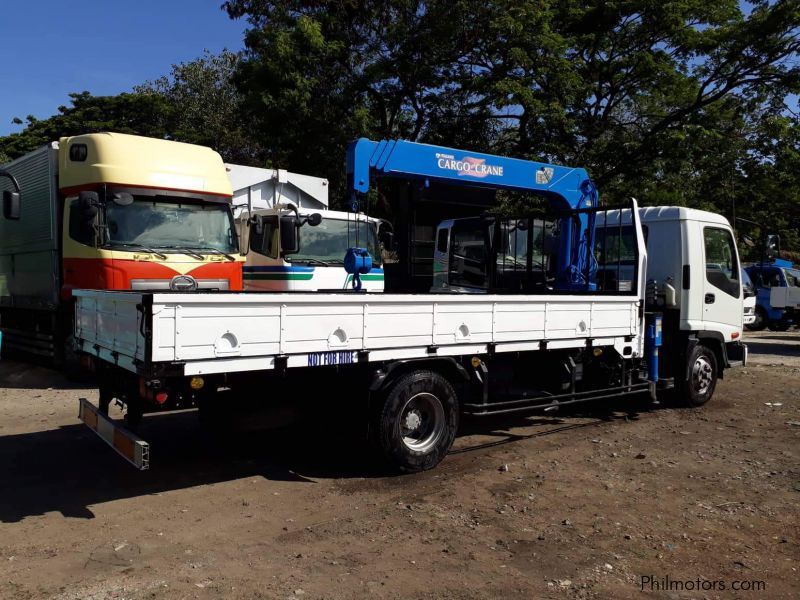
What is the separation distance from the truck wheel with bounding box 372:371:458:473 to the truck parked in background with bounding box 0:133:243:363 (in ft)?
12.5

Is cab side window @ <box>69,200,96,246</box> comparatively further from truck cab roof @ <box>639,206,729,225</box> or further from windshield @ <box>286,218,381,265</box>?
truck cab roof @ <box>639,206,729,225</box>

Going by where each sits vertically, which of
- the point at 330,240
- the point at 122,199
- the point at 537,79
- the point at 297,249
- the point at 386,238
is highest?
the point at 537,79

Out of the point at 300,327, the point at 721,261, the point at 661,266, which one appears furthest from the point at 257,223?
the point at 721,261

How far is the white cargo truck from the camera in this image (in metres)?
4.48

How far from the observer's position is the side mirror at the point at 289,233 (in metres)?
9.38

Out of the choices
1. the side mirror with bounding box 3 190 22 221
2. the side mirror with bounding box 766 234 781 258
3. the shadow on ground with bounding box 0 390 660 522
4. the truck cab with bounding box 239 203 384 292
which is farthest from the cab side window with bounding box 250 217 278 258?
the side mirror with bounding box 766 234 781 258

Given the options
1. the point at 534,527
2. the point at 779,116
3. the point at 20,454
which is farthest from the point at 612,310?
the point at 779,116

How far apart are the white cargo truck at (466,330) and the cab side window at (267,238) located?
268cm

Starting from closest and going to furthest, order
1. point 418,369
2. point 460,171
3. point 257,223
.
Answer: point 418,369
point 460,171
point 257,223

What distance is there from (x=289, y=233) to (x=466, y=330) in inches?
175

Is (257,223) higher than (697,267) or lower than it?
higher

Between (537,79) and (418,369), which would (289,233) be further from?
(537,79)

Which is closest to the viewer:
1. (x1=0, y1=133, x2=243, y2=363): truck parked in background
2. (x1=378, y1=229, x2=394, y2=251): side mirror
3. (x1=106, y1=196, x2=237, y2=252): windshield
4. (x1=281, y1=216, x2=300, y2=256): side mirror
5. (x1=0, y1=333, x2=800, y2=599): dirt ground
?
(x1=0, y1=333, x2=800, y2=599): dirt ground

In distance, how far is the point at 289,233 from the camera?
9.41 m
